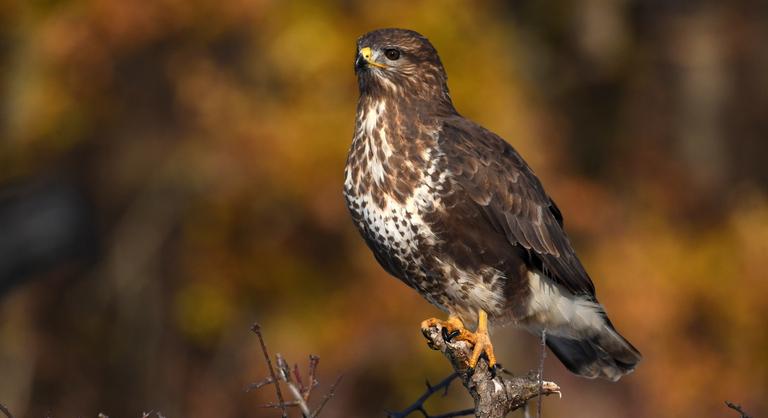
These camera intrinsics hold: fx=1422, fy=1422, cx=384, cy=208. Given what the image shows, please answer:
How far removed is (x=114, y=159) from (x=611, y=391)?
6.01 meters

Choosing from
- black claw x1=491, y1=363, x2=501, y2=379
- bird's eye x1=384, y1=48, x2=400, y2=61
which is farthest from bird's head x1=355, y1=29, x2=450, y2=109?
black claw x1=491, y1=363, x2=501, y2=379

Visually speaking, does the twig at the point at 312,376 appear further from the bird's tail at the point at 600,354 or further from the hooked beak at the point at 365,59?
the bird's tail at the point at 600,354

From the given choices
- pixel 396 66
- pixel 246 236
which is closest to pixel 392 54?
pixel 396 66

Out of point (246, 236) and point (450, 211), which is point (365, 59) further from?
point (246, 236)

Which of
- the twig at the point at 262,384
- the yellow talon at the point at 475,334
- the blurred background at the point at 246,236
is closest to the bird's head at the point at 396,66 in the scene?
the yellow talon at the point at 475,334

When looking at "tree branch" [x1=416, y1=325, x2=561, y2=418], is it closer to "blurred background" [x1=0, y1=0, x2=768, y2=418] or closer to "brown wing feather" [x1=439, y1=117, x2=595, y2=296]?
"brown wing feather" [x1=439, y1=117, x2=595, y2=296]

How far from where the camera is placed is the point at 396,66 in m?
6.62

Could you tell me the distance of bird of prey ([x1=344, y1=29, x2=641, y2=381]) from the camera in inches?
243

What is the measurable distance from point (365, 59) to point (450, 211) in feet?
2.88

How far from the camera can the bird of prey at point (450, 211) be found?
243 inches

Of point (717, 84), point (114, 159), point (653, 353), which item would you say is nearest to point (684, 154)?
point (717, 84)

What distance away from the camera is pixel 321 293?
47.1ft

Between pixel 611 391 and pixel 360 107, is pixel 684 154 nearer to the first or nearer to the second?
pixel 611 391

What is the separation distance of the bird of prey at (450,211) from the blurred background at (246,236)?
242 inches
